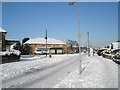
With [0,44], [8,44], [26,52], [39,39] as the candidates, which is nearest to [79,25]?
[0,44]

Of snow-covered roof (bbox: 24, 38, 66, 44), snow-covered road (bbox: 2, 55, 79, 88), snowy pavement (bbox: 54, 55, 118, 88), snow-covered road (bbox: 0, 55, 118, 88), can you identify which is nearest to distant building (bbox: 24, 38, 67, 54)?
snow-covered roof (bbox: 24, 38, 66, 44)

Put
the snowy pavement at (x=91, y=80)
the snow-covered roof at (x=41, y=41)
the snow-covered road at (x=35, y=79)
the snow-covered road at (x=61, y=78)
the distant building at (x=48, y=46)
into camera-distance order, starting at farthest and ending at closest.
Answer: the snow-covered roof at (x=41, y=41), the distant building at (x=48, y=46), the snow-covered road at (x=35, y=79), the snow-covered road at (x=61, y=78), the snowy pavement at (x=91, y=80)

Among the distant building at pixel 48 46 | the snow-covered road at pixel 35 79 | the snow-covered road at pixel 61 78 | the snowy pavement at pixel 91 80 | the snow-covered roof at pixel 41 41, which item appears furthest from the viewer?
the snow-covered roof at pixel 41 41

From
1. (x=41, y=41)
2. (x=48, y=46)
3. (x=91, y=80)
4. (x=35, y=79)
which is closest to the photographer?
(x=91, y=80)

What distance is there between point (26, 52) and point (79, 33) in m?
48.1

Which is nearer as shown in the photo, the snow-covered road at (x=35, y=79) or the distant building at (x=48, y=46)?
the snow-covered road at (x=35, y=79)

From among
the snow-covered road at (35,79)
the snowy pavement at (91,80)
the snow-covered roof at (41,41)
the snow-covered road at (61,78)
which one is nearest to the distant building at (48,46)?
the snow-covered roof at (41,41)

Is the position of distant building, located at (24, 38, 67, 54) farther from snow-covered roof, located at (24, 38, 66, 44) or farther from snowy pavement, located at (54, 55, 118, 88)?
snowy pavement, located at (54, 55, 118, 88)

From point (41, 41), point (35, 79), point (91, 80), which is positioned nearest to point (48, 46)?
point (41, 41)

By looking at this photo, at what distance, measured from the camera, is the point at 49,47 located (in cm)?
6669

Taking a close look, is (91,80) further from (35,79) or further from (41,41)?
(41,41)

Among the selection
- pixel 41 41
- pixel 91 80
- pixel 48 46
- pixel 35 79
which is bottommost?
pixel 35 79

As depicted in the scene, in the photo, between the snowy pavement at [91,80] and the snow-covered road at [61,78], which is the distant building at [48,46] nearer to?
the snow-covered road at [61,78]

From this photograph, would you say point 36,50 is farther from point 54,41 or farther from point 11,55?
point 11,55
